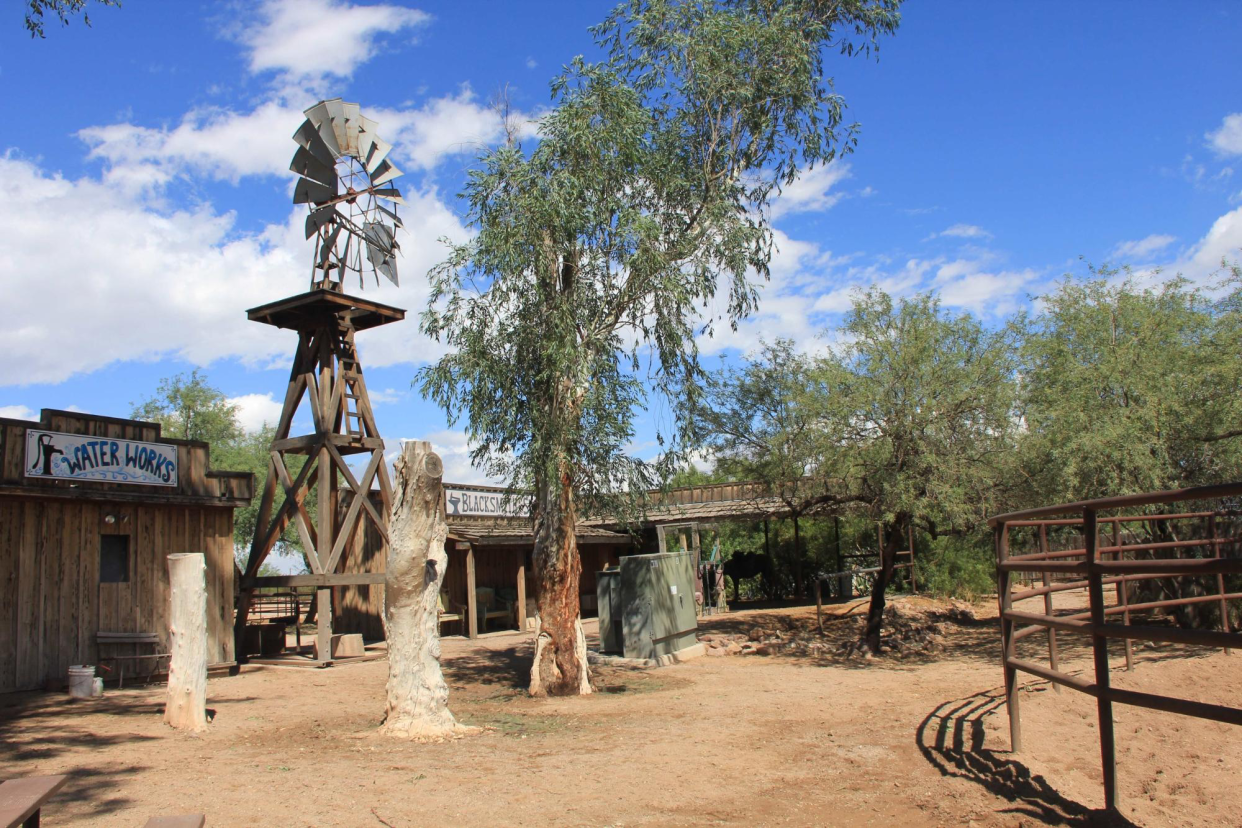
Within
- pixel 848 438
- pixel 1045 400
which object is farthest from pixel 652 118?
pixel 1045 400

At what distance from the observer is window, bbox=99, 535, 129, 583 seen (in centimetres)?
1301

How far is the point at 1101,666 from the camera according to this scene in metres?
4.54

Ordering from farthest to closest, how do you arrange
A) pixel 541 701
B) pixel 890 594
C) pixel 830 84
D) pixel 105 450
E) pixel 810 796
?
pixel 890 594 < pixel 830 84 < pixel 105 450 < pixel 541 701 < pixel 810 796

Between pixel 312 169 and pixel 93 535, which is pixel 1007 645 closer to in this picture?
pixel 93 535

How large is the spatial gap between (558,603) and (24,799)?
336 inches

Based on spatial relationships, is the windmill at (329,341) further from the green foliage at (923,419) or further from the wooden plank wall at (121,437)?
the green foliage at (923,419)

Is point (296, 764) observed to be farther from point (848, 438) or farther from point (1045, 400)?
point (1045, 400)

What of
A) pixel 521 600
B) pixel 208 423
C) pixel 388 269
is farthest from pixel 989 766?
pixel 208 423

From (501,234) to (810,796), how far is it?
27.3 ft

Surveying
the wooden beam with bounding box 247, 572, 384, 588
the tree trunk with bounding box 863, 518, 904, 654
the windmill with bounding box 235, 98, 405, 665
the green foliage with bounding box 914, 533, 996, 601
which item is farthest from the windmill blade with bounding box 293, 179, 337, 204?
the green foliage with bounding box 914, 533, 996, 601

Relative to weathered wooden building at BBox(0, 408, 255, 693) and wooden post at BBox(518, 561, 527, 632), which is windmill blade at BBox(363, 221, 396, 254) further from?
wooden post at BBox(518, 561, 527, 632)

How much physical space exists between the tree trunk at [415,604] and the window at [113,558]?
21.4ft

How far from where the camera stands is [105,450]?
1290 cm

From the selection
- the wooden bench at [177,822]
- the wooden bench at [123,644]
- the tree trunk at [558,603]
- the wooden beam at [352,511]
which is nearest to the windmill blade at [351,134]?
the wooden beam at [352,511]
